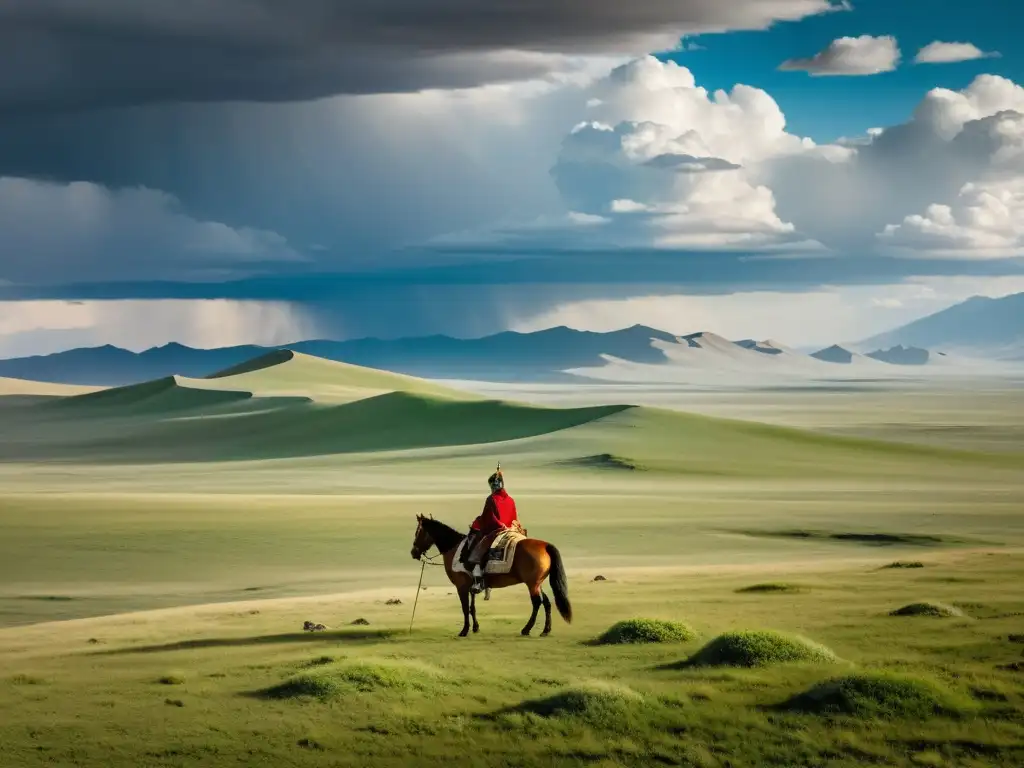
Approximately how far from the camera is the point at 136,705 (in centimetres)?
2042

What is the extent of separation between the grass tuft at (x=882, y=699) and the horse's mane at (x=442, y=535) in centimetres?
748

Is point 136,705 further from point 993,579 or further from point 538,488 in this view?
point 538,488

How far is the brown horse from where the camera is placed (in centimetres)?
2406

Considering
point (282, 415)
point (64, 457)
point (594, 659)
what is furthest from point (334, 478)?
point (594, 659)

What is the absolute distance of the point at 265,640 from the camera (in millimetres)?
26375

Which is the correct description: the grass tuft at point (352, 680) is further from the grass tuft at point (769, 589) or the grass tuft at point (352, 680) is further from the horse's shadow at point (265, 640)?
the grass tuft at point (769, 589)

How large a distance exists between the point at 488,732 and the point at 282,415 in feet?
463

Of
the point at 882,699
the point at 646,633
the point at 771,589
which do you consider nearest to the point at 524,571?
the point at 646,633

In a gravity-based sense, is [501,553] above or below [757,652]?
above

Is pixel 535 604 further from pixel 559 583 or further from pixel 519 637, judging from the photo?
pixel 559 583

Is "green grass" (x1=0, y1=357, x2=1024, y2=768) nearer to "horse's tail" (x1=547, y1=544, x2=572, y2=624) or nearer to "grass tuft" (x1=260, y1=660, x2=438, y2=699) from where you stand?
"grass tuft" (x1=260, y1=660, x2=438, y2=699)

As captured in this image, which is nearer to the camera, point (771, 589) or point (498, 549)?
point (498, 549)

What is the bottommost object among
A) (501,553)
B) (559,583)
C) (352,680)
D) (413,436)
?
(413,436)

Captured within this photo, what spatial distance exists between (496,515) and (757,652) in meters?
4.93
